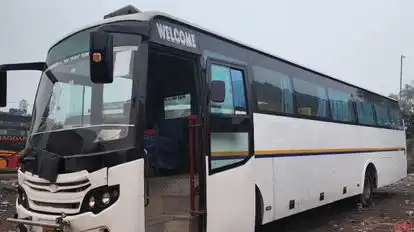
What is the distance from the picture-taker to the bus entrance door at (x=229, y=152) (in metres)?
5.81

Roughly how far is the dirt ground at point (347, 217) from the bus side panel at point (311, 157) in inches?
22.0

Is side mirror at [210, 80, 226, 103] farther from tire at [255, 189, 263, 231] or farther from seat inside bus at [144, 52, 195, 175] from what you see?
tire at [255, 189, 263, 231]

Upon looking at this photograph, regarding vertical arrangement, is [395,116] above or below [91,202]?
above

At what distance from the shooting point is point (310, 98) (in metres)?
9.10

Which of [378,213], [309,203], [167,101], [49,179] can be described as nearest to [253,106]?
[167,101]

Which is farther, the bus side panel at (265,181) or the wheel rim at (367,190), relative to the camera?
the wheel rim at (367,190)

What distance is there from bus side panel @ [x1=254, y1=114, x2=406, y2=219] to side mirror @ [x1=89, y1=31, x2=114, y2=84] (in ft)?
10.2

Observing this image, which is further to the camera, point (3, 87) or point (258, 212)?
point (258, 212)

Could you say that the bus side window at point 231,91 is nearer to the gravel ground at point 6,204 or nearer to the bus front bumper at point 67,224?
the bus front bumper at point 67,224

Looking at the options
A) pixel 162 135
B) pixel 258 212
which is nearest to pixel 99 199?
pixel 162 135

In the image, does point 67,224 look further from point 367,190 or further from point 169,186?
point 367,190

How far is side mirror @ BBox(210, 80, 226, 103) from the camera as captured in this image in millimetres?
5918

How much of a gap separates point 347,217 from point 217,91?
20.3ft

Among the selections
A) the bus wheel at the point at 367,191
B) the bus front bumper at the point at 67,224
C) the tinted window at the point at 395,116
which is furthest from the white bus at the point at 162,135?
the tinted window at the point at 395,116
